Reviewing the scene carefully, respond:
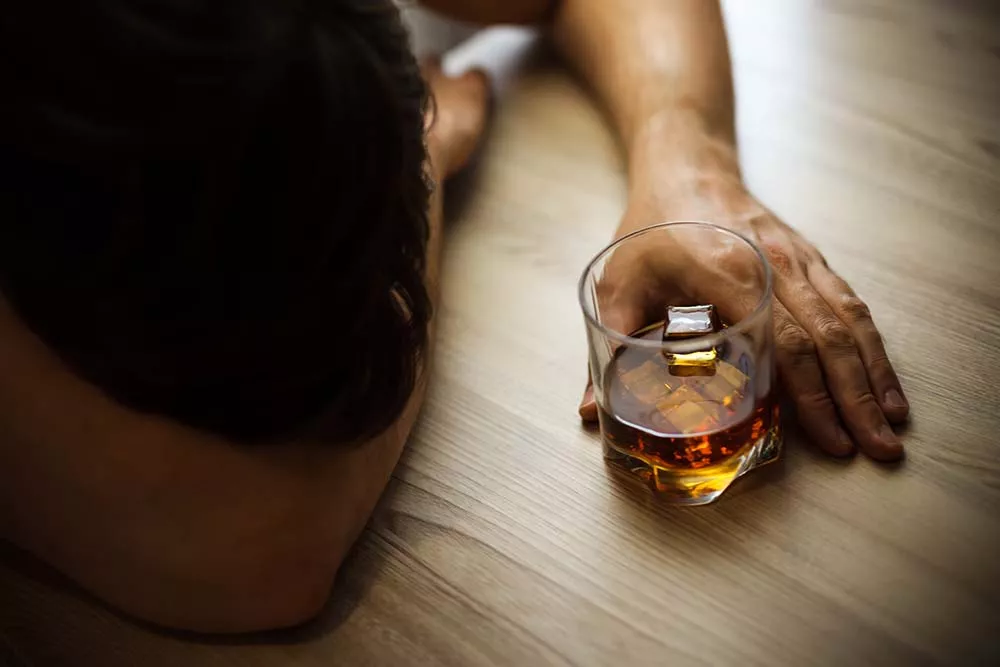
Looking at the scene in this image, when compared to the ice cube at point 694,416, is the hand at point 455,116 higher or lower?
lower

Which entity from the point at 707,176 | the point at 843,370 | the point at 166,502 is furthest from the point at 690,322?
the point at 166,502

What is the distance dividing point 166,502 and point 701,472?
315 mm

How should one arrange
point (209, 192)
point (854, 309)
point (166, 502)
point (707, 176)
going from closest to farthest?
1. point (209, 192)
2. point (166, 502)
3. point (854, 309)
4. point (707, 176)

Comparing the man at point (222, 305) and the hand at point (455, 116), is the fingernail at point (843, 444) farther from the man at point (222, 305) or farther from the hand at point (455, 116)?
the hand at point (455, 116)

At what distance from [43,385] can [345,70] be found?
0.90 feet

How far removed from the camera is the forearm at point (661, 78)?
0.84 m

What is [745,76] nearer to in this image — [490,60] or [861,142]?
[861,142]

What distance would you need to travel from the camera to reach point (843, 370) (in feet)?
2.14

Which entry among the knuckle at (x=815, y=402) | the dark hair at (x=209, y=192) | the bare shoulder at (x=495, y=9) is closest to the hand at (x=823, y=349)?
the knuckle at (x=815, y=402)

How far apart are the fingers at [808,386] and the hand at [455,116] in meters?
0.34

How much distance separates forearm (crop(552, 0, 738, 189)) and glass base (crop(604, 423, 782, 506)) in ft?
0.87

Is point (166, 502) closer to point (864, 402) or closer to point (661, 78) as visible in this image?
point (864, 402)

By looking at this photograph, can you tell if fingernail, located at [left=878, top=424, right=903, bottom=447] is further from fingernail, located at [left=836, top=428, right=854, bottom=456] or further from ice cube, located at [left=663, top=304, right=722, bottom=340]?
ice cube, located at [left=663, top=304, right=722, bottom=340]

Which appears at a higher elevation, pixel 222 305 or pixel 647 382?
pixel 222 305
